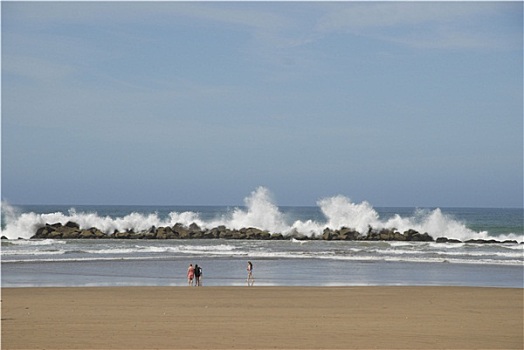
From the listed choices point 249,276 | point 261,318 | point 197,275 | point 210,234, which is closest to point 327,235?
point 210,234

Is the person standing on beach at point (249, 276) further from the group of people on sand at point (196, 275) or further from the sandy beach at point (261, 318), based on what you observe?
the sandy beach at point (261, 318)

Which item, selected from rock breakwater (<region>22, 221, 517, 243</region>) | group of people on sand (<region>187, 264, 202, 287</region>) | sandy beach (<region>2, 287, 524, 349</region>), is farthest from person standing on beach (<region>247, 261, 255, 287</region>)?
rock breakwater (<region>22, 221, 517, 243</region>)

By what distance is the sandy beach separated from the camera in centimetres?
1166

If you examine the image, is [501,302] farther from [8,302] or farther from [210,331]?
[8,302]

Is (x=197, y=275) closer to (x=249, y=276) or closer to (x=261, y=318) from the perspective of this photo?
Answer: (x=249, y=276)

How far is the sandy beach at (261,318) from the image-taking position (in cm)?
1166

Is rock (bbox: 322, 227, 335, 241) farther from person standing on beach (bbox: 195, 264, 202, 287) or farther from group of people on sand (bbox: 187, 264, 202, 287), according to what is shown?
person standing on beach (bbox: 195, 264, 202, 287)

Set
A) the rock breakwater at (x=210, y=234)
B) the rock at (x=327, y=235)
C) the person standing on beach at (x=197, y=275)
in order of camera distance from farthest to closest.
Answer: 1. the rock at (x=327, y=235)
2. the rock breakwater at (x=210, y=234)
3. the person standing on beach at (x=197, y=275)

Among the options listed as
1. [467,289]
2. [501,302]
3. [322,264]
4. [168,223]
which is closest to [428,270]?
[322,264]

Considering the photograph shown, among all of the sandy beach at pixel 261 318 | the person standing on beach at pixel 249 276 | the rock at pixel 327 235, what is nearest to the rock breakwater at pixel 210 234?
the rock at pixel 327 235

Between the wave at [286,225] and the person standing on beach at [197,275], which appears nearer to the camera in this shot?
the person standing on beach at [197,275]

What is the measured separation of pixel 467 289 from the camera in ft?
64.7

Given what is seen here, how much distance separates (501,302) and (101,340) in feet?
32.1

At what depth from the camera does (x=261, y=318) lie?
553 inches
